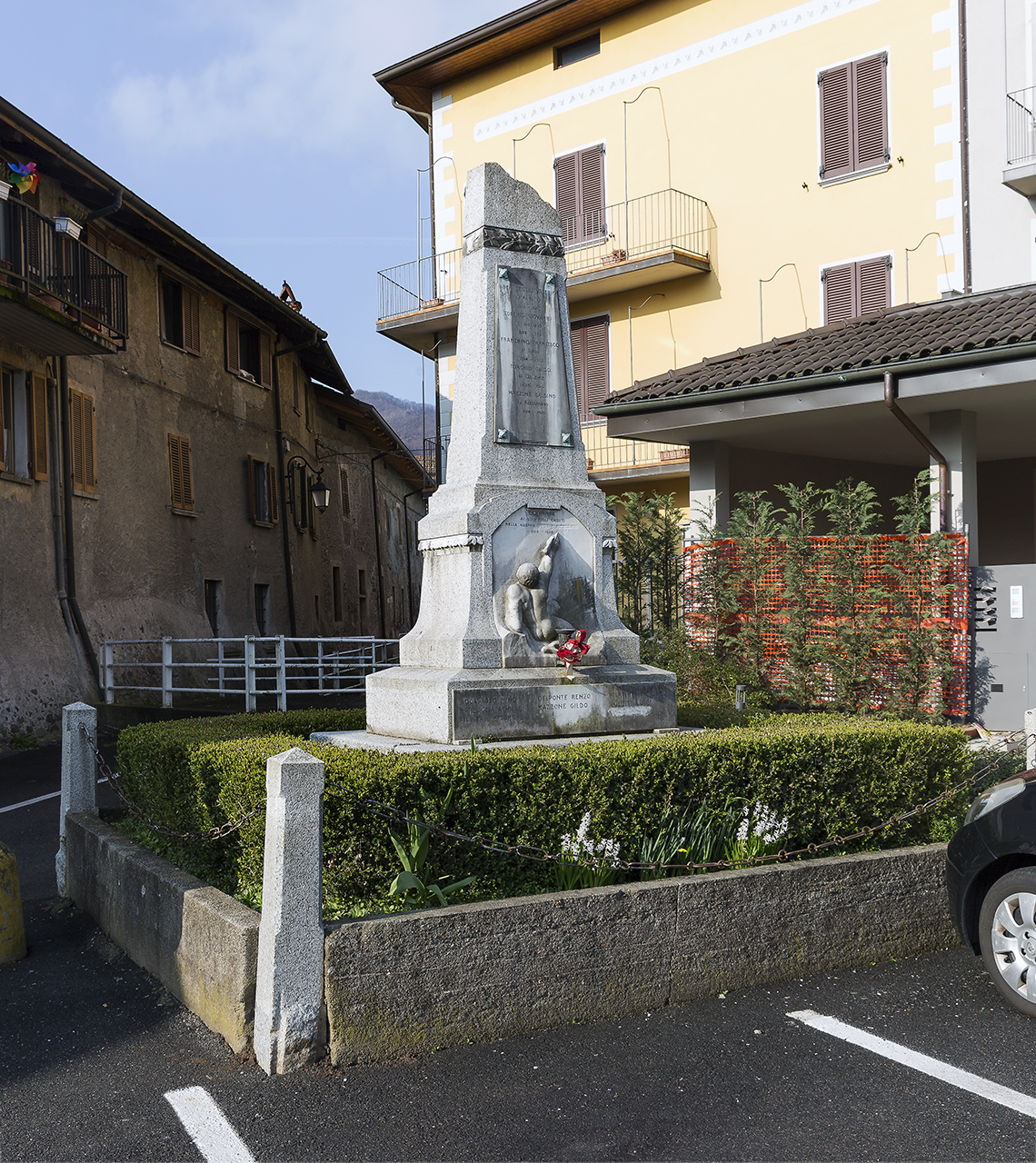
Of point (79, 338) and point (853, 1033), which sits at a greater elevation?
point (79, 338)

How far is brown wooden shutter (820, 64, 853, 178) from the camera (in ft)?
54.7

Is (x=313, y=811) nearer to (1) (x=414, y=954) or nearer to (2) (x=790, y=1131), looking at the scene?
(1) (x=414, y=954)

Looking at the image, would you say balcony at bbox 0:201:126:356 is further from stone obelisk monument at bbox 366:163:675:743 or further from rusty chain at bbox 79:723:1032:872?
rusty chain at bbox 79:723:1032:872

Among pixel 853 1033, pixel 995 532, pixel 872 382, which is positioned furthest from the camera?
pixel 995 532

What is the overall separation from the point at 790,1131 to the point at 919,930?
6.91ft

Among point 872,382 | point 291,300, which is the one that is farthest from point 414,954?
point 291,300

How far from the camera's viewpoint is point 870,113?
16469mm

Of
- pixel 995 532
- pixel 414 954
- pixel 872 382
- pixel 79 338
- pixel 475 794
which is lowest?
pixel 414 954

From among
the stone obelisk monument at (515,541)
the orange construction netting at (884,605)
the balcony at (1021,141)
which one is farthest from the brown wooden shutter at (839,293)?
the stone obelisk monument at (515,541)

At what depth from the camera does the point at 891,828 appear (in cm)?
588

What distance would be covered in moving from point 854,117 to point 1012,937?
15126 millimetres

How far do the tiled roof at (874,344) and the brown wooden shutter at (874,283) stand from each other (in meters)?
3.11

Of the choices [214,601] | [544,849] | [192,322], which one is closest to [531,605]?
[544,849]

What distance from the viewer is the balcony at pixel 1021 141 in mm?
14438
